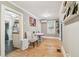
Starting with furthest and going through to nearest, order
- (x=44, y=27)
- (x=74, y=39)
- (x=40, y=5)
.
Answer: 1. (x=44, y=27)
2. (x=40, y=5)
3. (x=74, y=39)

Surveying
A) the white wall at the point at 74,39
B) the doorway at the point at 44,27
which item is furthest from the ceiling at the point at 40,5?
the doorway at the point at 44,27

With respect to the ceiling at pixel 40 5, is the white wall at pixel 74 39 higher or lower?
lower

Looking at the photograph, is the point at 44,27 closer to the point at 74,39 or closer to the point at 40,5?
the point at 40,5

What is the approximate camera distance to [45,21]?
1288 cm

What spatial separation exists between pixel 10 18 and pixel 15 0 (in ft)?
15.8

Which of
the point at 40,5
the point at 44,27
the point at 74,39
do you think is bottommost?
the point at 74,39

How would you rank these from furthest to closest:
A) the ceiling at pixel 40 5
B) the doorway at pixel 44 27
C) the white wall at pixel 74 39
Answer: the doorway at pixel 44 27, the ceiling at pixel 40 5, the white wall at pixel 74 39

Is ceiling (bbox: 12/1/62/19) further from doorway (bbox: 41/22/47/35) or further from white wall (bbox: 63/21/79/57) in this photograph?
doorway (bbox: 41/22/47/35)

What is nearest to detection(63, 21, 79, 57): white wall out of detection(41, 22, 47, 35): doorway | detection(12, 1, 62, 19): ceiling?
detection(12, 1, 62, 19): ceiling

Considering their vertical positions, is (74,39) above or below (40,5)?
below

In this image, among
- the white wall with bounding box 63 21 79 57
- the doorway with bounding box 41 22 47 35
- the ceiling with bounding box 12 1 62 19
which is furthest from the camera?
the doorway with bounding box 41 22 47 35

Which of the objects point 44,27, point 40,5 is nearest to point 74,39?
point 40,5

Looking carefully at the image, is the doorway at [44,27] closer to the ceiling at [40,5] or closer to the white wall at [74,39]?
the ceiling at [40,5]

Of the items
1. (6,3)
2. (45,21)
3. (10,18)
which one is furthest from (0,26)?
(45,21)
